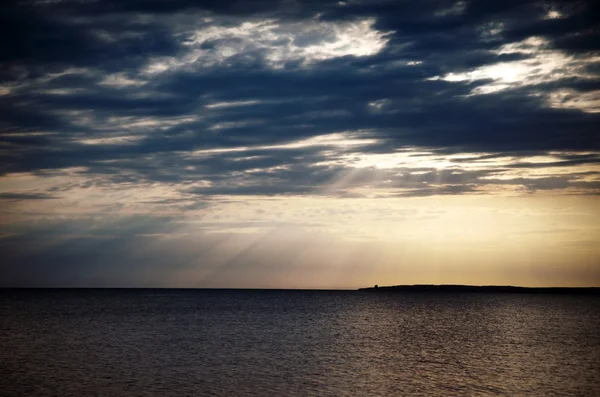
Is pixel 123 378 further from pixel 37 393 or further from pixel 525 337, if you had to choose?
pixel 525 337

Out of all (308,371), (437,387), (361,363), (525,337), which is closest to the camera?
(437,387)

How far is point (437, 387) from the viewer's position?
45.8 m

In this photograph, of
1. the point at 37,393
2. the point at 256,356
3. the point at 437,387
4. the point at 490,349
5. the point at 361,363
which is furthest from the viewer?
the point at 490,349

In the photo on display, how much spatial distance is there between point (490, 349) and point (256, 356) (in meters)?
27.7

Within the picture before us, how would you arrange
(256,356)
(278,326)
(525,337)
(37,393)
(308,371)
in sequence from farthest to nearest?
1. (278,326)
2. (525,337)
3. (256,356)
4. (308,371)
5. (37,393)

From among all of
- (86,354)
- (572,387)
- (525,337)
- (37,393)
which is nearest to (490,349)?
(525,337)

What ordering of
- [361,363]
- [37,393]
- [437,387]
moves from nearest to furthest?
[37,393] → [437,387] → [361,363]

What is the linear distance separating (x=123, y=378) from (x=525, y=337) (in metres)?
59.9

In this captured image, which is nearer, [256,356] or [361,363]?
[361,363]

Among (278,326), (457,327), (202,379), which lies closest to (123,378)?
(202,379)

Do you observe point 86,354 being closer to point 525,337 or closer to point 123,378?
point 123,378

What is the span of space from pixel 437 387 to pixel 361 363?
41.9ft

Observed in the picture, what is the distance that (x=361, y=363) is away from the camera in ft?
189

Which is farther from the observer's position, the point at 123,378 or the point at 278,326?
the point at 278,326
